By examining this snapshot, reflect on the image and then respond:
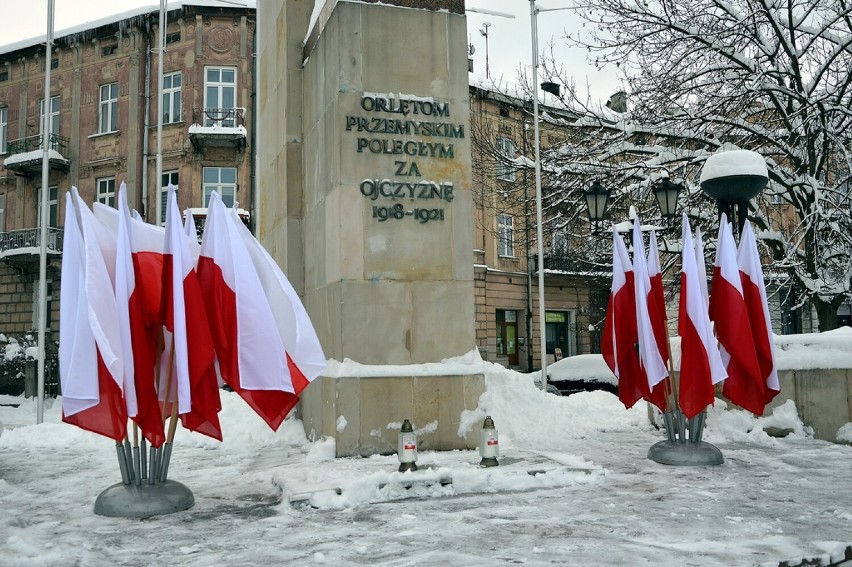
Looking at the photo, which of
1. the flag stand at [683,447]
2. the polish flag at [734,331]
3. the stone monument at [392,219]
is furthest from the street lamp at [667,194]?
the flag stand at [683,447]

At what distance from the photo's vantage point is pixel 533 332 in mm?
36719

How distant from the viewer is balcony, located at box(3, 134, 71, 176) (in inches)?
1244

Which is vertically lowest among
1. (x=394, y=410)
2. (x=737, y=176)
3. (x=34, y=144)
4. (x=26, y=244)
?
(x=394, y=410)

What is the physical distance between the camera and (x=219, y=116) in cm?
2992

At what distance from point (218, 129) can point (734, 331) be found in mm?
24189

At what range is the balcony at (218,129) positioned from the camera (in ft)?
95.6

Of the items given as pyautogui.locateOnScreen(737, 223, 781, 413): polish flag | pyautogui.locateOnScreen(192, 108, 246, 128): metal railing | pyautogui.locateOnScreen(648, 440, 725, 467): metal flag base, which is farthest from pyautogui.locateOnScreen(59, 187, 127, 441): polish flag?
pyautogui.locateOnScreen(192, 108, 246, 128): metal railing

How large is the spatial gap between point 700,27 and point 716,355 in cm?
930

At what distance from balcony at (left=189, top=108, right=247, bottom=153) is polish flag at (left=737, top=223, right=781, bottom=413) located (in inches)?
913

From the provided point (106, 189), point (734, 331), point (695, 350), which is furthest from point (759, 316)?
point (106, 189)

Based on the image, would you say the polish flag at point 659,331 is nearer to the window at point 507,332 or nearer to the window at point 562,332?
the window at point 507,332

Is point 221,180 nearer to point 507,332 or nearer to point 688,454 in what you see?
point 507,332

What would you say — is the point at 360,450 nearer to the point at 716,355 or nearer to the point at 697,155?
the point at 716,355

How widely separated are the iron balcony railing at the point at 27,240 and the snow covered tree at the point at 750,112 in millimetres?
22651
